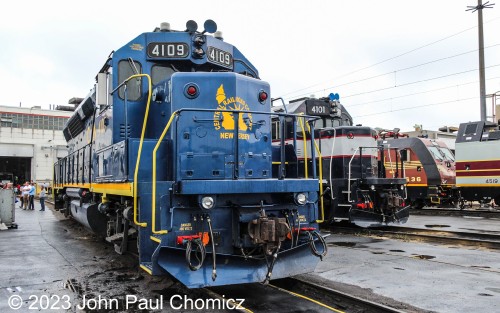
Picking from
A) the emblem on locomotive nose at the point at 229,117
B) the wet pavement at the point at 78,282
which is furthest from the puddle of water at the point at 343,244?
the emblem on locomotive nose at the point at 229,117

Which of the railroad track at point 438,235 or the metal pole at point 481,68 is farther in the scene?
the metal pole at point 481,68

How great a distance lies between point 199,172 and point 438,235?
7.36 meters

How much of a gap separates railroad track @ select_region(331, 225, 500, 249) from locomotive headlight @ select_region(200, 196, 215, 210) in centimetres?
667

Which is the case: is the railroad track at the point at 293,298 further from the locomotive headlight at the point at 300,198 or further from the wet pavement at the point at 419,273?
the locomotive headlight at the point at 300,198

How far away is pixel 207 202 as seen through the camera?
484cm

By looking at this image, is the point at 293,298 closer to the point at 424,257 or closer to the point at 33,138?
the point at 424,257

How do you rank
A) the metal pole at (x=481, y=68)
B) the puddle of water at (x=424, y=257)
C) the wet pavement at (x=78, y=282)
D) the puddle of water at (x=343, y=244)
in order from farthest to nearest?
the metal pole at (x=481, y=68) → the puddle of water at (x=343, y=244) → the puddle of water at (x=424, y=257) → the wet pavement at (x=78, y=282)

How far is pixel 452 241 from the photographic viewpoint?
9.50 m

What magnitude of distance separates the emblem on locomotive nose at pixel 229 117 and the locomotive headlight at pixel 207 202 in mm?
1013

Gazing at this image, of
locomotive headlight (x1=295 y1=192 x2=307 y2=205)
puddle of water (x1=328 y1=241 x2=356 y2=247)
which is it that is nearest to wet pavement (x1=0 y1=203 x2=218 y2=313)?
locomotive headlight (x1=295 y1=192 x2=307 y2=205)

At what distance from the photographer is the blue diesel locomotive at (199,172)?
4.84 meters

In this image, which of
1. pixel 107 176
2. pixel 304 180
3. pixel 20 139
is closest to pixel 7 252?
pixel 107 176

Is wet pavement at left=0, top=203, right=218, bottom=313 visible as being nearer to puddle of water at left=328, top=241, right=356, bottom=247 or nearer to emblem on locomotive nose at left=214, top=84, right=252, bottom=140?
emblem on locomotive nose at left=214, top=84, right=252, bottom=140

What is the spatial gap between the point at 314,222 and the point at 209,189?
5.53 feet
